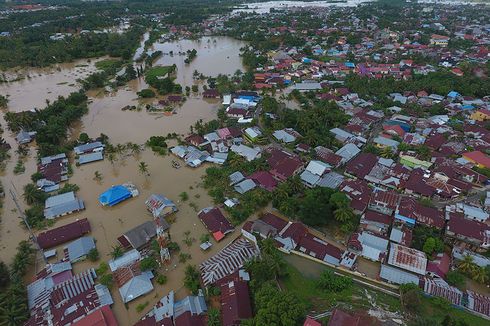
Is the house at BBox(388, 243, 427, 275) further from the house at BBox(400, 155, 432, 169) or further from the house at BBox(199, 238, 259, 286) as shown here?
the house at BBox(400, 155, 432, 169)

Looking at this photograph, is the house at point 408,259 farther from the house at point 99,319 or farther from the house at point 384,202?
the house at point 99,319

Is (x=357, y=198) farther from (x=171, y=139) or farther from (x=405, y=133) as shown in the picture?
(x=171, y=139)

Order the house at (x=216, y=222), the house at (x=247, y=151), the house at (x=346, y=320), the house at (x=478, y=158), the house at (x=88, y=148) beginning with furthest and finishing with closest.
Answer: the house at (x=88, y=148), the house at (x=247, y=151), the house at (x=478, y=158), the house at (x=216, y=222), the house at (x=346, y=320)

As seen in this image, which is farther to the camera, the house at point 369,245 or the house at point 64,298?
the house at point 369,245

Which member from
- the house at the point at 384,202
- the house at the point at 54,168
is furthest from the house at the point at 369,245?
the house at the point at 54,168

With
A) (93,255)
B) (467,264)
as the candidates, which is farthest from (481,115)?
(93,255)

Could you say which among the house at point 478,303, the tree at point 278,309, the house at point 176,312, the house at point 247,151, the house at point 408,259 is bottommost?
the house at point 478,303
